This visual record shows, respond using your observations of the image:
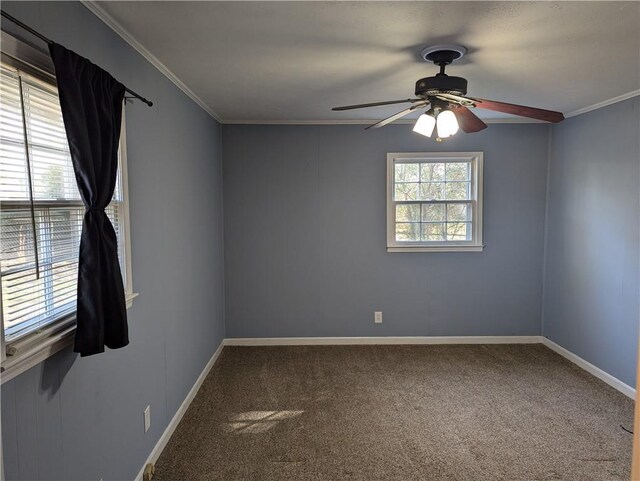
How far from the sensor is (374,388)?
144 inches

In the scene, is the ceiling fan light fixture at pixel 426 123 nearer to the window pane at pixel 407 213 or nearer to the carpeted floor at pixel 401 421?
the carpeted floor at pixel 401 421

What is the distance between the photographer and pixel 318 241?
4715 mm

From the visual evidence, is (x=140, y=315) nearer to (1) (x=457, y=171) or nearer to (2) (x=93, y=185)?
(2) (x=93, y=185)

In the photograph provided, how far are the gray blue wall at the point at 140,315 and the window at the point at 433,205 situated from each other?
76.6 inches

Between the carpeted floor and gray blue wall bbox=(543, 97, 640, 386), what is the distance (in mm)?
356

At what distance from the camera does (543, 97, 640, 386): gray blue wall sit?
3.50 metres

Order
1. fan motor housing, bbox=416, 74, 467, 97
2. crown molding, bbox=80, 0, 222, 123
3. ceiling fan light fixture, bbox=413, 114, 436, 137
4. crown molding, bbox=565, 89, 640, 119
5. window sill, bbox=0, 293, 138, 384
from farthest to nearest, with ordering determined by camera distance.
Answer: crown molding, bbox=565, 89, 640, 119, ceiling fan light fixture, bbox=413, 114, 436, 137, fan motor housing, bbox=416, 74, 467, 97, crown molding, bbox=80, 0, 222, 123, window sill, bbox=0, 293, 138, 384

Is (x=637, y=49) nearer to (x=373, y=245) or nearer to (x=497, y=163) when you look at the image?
(x=497, y=163)

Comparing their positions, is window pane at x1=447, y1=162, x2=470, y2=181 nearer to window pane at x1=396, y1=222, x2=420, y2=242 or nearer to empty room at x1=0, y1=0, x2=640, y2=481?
empty room at x1=0, y1=0, x2=640, y2=481

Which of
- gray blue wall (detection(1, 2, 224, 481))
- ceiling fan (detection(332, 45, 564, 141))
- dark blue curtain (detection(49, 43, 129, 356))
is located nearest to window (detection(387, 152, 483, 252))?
gray blue wall (detection(1, 2, 224, 481))

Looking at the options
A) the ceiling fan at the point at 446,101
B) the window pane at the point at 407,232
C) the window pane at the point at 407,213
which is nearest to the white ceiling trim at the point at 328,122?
the window pane at the point at 407,213

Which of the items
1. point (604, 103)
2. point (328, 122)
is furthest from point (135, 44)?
point (604, 103)

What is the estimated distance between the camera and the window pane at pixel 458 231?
186 inches

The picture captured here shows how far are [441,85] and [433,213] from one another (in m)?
2.52
